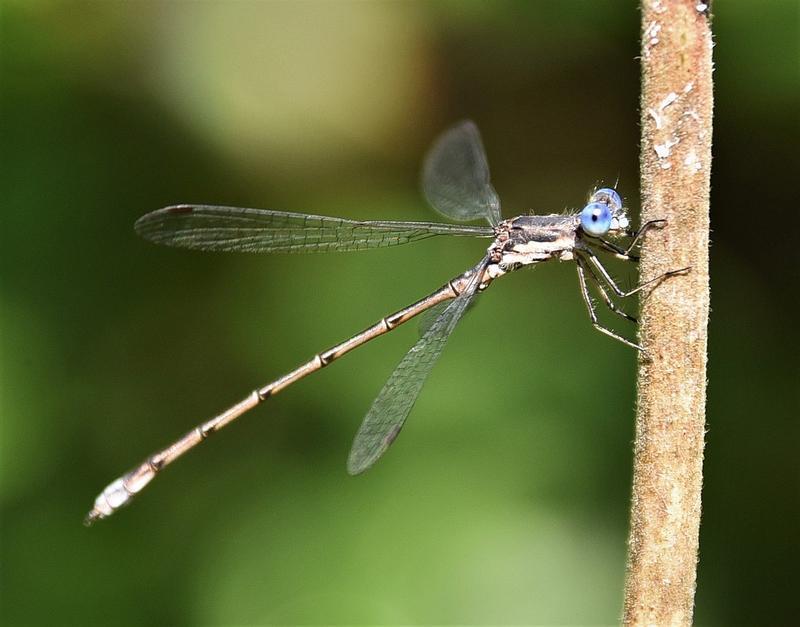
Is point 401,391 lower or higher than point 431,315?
lower

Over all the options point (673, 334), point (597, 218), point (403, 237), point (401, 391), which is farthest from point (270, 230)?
point (673, 334)

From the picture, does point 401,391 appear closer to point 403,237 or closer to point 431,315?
point 431,315

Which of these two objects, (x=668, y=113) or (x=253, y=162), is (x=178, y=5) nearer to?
(x=253, y=162)

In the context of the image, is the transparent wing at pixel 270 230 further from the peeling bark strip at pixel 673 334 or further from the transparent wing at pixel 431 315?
the peeling bark strip at pixel 673 334

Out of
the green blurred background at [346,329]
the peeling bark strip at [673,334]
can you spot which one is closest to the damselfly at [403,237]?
the green blurred background at [346,329]

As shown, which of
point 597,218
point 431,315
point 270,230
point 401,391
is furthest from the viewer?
point 270,230

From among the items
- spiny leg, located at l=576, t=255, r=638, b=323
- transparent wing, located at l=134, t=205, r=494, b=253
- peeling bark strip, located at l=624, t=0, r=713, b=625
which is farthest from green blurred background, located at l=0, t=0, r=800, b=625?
peeling bark strip, located at l=624, t=0, r=713, b=625
